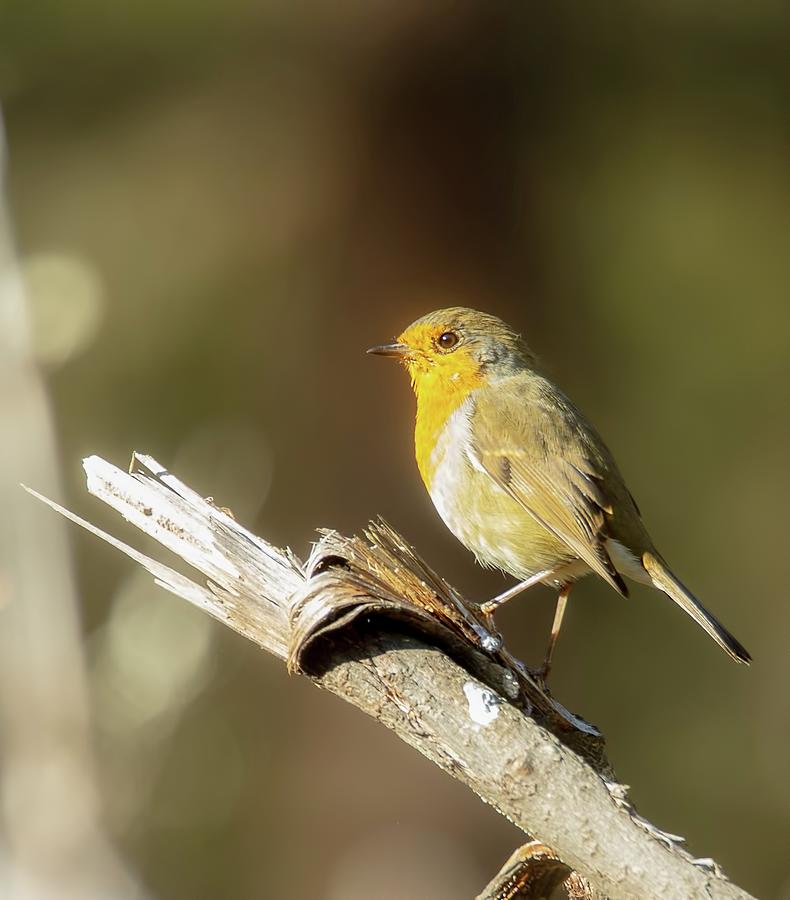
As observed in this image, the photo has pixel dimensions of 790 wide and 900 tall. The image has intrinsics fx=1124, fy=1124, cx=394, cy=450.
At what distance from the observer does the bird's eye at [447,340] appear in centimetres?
358

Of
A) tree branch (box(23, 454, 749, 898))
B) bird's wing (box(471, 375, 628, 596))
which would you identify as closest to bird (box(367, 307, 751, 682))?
bird's wing (box(471, 375, 628, 596))

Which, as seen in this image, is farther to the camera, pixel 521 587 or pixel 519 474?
pixel 519 474

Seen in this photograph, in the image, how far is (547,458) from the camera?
3.33 meters

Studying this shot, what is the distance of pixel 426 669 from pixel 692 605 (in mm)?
1446

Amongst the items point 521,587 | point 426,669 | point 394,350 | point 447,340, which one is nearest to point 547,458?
point 521,587

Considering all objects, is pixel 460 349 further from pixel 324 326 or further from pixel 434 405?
pixel 324 326

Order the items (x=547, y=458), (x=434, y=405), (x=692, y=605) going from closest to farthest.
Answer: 1. (x=692, y=605)
2. (x=547, y=458)
3. (x=434, y=405)

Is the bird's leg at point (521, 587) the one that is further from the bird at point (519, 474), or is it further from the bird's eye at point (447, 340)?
the bird's eye at point (447, 340)

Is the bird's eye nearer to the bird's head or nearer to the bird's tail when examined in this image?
the bird's head

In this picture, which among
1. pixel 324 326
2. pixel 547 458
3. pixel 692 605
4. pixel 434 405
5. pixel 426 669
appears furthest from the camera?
pixel 324 326

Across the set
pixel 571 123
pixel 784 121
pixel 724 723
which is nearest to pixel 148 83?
pixel 571 123

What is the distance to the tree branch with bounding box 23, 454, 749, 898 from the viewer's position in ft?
5.98

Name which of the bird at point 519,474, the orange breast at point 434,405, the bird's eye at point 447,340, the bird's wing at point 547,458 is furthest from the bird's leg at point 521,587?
the bird's eye at point 447,340

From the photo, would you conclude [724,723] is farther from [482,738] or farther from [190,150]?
[482,738]
